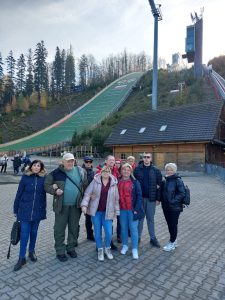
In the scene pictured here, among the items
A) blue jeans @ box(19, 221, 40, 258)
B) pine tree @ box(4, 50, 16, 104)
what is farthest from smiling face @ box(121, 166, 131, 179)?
pine tree @ box(4, 50, 16, 104)

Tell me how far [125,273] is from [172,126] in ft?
69.1

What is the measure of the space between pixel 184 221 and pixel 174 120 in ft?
60.5

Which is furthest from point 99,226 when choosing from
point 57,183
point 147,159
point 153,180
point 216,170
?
point 216,170

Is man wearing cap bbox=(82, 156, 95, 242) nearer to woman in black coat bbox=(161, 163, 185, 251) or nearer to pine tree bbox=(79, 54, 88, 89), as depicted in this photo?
woman in black coat bbox=(161, 163, 185, 251)

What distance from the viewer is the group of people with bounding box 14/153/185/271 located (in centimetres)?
450

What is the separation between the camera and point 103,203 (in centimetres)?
477

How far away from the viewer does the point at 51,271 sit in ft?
13.9

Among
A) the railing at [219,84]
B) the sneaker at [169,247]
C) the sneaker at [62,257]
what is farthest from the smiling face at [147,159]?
the railing at [219,84]

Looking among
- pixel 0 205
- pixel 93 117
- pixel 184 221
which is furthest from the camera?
pixel 93 117

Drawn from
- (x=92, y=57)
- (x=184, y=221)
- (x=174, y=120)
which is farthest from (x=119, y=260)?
(x=92, y=57)

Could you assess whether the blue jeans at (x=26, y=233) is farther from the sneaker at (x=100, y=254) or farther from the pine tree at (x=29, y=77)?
the pine tree at (x=29, y=77)

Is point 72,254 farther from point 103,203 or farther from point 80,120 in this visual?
point 80,120

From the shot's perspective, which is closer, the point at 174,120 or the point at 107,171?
the point at 107,171

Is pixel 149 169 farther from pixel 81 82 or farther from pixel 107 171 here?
pixel 81 82
